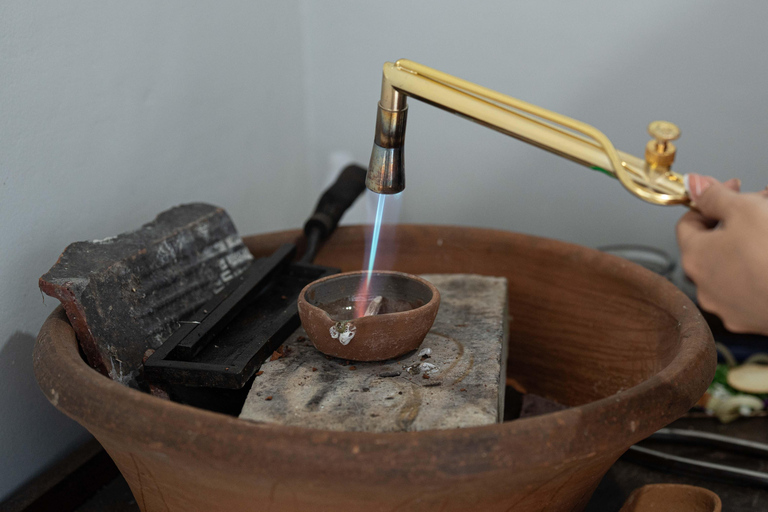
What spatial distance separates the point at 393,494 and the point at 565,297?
53 centimetres

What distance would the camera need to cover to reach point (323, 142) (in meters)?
1.42

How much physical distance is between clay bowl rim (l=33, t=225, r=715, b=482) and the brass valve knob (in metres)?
0.27

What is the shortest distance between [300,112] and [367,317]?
874mm

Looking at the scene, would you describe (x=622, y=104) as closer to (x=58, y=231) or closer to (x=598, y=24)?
(x=598, y=24)

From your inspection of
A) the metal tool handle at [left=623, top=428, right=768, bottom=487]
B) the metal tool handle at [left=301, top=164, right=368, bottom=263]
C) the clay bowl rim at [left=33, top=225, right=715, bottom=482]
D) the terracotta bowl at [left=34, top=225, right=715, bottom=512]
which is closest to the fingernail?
the terracotta bowl at [left=34, top=225, right=715, bottom=512]

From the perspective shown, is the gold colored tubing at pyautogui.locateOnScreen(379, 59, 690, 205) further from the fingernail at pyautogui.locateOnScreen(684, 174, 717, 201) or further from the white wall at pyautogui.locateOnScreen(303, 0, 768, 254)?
the white wall at pyautogui.locateOnScreen(303, 0, 768, 254)

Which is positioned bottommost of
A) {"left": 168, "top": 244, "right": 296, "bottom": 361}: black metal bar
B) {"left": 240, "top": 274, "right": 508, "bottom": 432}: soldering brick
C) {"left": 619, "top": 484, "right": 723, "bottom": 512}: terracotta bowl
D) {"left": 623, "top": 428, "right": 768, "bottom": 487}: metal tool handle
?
{"left": 623, "top": 428, "right": 768, "bottom": 487}: metal tool handle

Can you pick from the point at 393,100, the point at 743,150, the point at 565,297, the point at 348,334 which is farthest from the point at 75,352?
the point at 743,150

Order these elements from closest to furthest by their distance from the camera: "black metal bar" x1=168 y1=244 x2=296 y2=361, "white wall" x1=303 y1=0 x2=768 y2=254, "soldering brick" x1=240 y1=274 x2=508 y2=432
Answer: "soldering brick" x1=240 y1=274 x2=508 y2=432 → "black metal bar" x1=168 y1=244 x2=296 y2=361 → "white wall" x1=303 y1=0 x2=768 y2=254

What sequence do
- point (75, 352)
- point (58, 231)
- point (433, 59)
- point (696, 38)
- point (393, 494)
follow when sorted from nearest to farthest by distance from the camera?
1. point (393, 494)
2. point (75, 352)
3. point (58, 231)
4. point (696, 38)
5. point (433, 59)

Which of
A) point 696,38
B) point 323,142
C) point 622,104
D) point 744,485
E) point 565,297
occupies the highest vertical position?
point 696,38

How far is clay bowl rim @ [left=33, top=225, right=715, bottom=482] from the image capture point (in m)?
0.44

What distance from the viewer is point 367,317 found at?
2.04 ft

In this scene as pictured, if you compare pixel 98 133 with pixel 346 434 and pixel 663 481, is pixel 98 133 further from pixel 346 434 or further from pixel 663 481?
pixel 663 481
